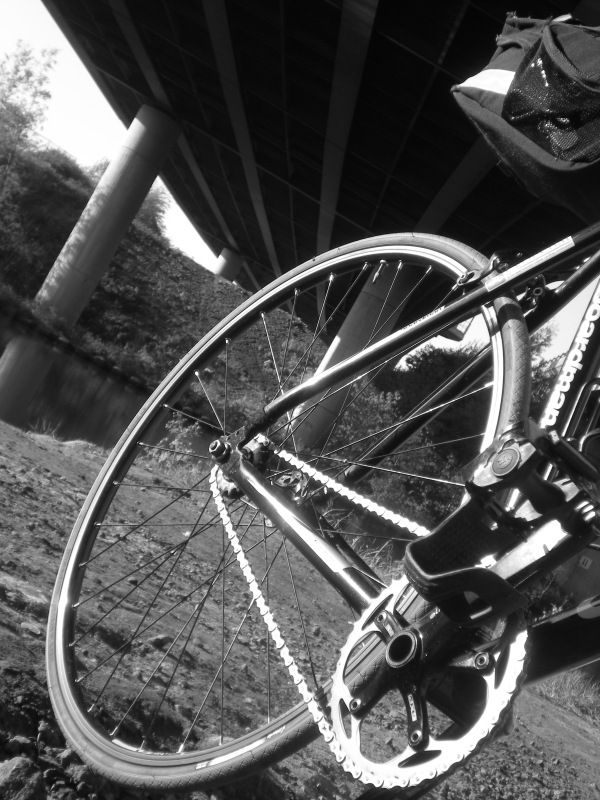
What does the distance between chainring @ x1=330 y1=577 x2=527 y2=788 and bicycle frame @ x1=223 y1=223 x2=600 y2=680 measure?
5.5 inches

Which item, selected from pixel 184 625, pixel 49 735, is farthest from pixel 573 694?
pixel 49 735

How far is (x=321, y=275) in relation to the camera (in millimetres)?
2730

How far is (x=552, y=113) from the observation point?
6.44ft

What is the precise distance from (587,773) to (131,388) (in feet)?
63.5

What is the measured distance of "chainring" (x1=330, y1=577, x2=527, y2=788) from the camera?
155 cm

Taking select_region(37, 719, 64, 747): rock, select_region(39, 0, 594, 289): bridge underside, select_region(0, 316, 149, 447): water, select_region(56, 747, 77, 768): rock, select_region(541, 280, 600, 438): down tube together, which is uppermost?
select_region(39, 0, 594, 289): bridge underside

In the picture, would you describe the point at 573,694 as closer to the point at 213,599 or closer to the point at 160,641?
the point at 213,599

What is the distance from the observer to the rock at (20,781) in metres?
1.91

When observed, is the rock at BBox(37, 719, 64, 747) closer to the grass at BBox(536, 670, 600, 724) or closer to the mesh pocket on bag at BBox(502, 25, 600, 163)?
the mesh pocket on bag at BBox(502, 25, 600, 163)

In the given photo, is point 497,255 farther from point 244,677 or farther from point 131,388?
point 131,388

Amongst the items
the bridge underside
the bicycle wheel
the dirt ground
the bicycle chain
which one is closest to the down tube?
the bicycle wheel

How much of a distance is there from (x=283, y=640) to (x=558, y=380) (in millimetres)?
888

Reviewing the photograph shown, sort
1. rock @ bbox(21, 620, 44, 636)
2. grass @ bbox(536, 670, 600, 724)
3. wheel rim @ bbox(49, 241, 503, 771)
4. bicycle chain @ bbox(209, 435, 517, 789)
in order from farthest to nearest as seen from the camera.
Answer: grass @ bbox(536, 670, 600, 724) → rock @ bbox(21, 620, 44, 636) → wheel rim @ bbox(49, 241, 503, 771) → bicycle chain @ bbox(209, 435, 517, 789)

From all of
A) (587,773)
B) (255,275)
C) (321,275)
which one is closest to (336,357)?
(587,773)
